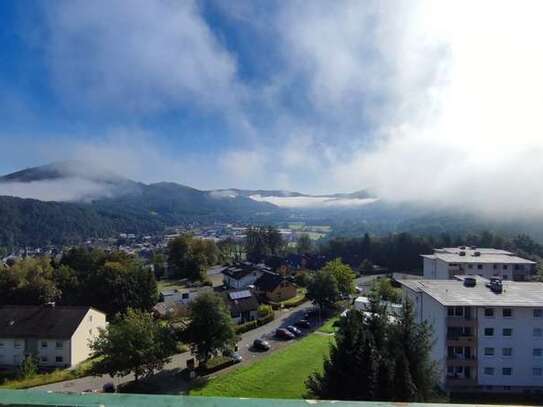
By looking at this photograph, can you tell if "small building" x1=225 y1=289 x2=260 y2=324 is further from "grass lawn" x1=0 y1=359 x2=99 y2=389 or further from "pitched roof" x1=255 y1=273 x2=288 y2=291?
"grass lawn" x1=0 y1=359 x2=99 y2=389

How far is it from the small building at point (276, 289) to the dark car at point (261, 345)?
16.4 m

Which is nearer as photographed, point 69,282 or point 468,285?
point 468,285

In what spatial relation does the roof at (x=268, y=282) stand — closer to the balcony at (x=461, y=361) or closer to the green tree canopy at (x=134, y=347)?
the green tree canopy at (x=134, y=347)

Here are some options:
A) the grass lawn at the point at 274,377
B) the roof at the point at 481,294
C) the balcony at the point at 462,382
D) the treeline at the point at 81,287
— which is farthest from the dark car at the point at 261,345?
the treeline at the point at 81,287

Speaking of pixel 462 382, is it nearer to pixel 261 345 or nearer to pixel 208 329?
pixel 261 345

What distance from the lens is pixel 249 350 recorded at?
2809 centimetres

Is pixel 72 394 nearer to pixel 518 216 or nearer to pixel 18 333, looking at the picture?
pixel 18 333

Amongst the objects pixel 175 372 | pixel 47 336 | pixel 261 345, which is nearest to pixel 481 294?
pixel 261 345

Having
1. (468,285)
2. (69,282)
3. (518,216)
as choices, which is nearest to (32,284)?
(69,282)

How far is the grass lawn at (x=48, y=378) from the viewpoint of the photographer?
22797 millimetres

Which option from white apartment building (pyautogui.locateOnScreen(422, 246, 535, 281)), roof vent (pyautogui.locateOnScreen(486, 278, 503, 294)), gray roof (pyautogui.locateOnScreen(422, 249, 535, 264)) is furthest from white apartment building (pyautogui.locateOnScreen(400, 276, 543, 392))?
gray roof (pyautogui.locateOnScreen(422, 249, 535, 264))

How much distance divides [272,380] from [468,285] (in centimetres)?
1372

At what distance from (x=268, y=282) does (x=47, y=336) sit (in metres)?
25.4

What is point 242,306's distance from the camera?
37.5 m
